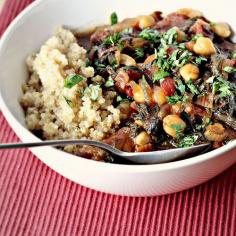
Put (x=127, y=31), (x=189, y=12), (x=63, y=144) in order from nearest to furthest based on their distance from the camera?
(x=63, y=144) < (x=127, y=31) < (x=189, y=12)

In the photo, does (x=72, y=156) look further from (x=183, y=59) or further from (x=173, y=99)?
(x=183, y=59)

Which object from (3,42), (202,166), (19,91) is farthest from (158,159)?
(3,42)

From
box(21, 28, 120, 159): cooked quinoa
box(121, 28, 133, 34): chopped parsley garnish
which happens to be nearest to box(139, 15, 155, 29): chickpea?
box(121, 28, 133, 34): chopped parsley garnish

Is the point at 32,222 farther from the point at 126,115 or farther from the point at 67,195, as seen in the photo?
the point at 126,115

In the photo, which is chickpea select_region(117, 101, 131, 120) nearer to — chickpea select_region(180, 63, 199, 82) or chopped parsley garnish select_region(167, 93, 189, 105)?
chopped parsley garnish select_region(167, 93, 189, 105)

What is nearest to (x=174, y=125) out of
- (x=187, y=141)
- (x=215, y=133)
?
(x=187, y=141)
